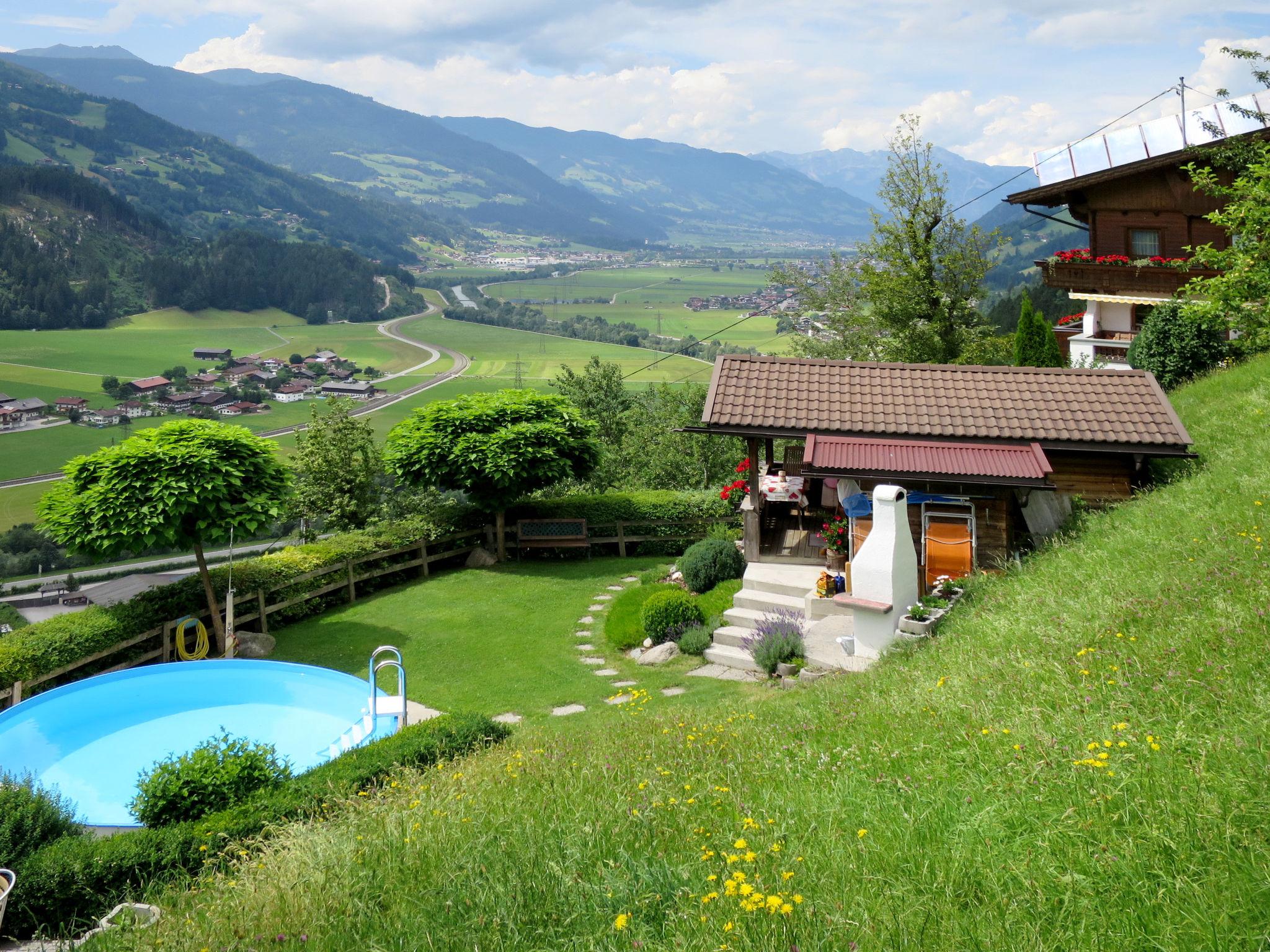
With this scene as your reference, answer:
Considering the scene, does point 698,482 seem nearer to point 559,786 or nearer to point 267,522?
point 267,522

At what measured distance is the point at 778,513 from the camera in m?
16.6

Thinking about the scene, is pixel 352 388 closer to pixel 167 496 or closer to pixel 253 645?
pixel 253 645

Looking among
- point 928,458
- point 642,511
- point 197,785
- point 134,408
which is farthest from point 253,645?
point 134,408

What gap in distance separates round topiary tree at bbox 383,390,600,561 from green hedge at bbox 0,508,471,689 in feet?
3.83

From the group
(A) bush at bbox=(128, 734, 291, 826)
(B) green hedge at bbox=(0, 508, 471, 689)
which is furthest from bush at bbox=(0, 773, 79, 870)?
(B) green hedge at bbox=(0, 508, 471, 689)

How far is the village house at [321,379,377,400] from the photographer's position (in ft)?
321

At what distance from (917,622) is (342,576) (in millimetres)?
11022

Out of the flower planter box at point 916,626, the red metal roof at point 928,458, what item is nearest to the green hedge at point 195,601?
the red metal roof at point 928,458

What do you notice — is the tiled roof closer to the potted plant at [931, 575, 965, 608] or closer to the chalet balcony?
the potted plant at [931, 575, 965, 608]

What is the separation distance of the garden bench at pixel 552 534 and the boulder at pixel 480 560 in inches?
26.3

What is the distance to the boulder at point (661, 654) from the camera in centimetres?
1342

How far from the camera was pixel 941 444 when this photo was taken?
45.5 feet

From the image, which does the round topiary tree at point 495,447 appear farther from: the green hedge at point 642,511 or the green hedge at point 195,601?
the green hedge at point 195,601

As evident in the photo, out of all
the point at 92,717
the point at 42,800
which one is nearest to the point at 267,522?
the point at 92,717
